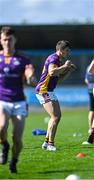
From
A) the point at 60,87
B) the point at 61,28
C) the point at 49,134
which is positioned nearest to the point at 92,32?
the point at 61,28

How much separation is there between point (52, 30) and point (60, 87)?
7688mm

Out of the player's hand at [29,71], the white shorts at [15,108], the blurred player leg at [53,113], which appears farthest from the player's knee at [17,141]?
the blurred player leg at [53,113]

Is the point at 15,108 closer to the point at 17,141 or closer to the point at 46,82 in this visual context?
the point at 17,141

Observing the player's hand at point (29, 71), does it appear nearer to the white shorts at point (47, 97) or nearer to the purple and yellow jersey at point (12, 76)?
the purple and yellow jersey at point (12, 76)

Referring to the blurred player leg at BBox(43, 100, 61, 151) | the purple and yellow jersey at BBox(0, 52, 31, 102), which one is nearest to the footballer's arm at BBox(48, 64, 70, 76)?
the blurred player leg at BBox(43, 100, 61, 151)

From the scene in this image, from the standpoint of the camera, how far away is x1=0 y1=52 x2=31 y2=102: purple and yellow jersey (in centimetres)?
1059

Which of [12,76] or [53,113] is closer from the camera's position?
[12,76]

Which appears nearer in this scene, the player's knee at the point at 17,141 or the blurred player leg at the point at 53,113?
the player's knee at the point at 17,141

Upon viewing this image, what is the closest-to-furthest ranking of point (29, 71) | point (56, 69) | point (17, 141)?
point (29, 71), point (17, 141), point (56, 69)

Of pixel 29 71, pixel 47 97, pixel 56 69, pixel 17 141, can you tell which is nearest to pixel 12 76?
pixel 29 71

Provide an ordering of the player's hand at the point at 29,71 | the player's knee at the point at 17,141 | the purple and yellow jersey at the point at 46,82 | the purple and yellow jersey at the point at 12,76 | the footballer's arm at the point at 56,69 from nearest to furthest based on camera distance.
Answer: the player's hand at the point at 29,71, the purple and yellow jersey at the point at 12,76, the player's knee at the point at 17,141, the footballer's arm at the point at 56,69, the purple and yellow jersey at the point at 46,82

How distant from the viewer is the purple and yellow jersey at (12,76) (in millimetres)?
10594

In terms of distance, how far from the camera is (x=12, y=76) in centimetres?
1062

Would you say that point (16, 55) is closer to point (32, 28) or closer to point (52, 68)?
point (52, 68)
